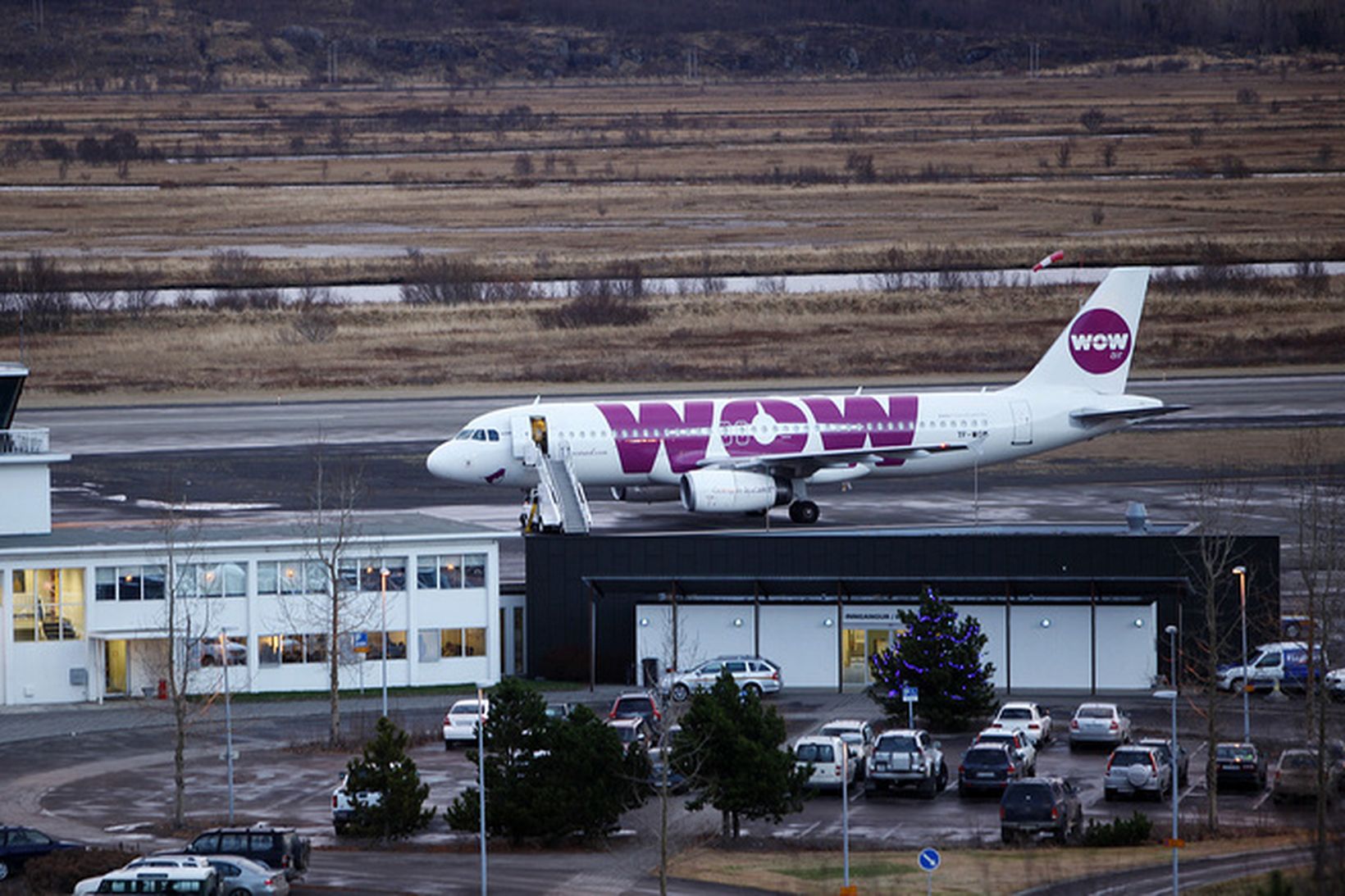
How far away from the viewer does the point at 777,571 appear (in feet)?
214

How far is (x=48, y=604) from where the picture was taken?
207ft

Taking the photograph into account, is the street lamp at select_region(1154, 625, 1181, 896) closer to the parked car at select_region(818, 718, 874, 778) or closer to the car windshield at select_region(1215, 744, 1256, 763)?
the car windshield at select_region(1215, 744, 1256, 763)

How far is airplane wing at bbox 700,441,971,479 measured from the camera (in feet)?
265

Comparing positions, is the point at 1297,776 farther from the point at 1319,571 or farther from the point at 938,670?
the point at 1319,571

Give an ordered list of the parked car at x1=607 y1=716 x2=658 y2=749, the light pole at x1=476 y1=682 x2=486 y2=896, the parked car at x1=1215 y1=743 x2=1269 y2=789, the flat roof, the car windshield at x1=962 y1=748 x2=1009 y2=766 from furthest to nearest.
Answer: the flat roof, the parked car at x1=607 y1=716 x2=658 y2=749, the parked car at x1=1215 y1=743 x2=1269 y2=789, the car windshield at x1=962 y1=748 x2=1009 y2=766, the light pole at x1=476 y1=682 x2=486 y2=896

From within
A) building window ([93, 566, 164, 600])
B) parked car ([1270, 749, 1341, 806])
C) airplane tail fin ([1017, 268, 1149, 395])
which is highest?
airplane tail fin ([1017, 268, 1149, 395])

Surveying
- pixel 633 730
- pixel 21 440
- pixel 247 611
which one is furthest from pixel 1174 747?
pixel 21 440

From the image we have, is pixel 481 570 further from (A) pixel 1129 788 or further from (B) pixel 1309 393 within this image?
(B) pixel 1309 393

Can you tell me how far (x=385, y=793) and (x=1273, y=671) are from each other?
93.2ft

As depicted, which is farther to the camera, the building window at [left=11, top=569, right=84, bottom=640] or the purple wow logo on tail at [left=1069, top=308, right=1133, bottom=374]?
the purple wow logo on tail at [left=1069, top=308, right=1133, bottom=374]

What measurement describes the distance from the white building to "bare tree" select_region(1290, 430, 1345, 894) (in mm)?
24033

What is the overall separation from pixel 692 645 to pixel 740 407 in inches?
704

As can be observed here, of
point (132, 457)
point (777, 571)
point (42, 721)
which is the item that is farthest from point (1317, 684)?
point (132, 457)

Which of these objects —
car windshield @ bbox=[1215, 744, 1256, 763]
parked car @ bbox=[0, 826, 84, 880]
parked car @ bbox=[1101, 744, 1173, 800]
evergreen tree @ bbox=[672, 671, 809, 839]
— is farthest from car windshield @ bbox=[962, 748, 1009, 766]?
parked car @ bbox=[0, 826, 84, 880]
